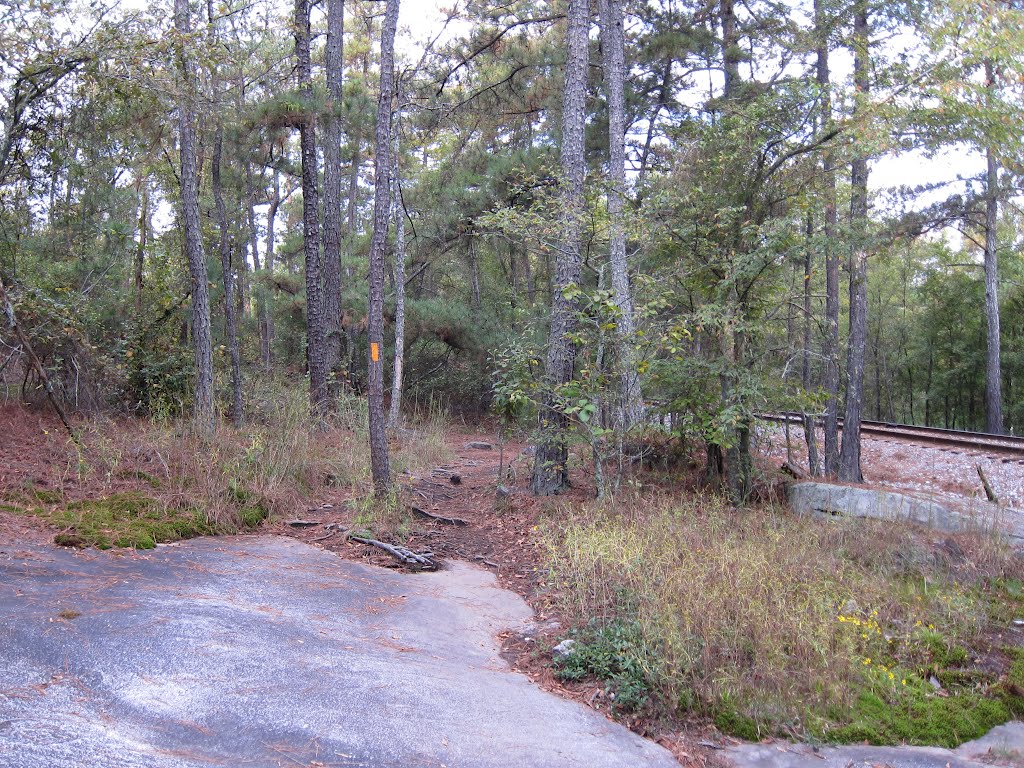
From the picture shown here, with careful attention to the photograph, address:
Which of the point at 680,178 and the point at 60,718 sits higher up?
the point at 680,178

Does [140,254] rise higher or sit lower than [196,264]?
higher

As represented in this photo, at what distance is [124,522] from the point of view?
6.57 meters

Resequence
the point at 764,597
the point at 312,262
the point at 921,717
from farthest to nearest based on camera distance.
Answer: the point at 312,262 < the point at 764,597 < the point at 921,717

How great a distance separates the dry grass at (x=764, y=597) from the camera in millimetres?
4387

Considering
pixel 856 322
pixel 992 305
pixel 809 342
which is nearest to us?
pixel 856 322

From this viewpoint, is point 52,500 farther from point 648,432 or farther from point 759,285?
point 759,285

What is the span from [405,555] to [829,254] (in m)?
6.64

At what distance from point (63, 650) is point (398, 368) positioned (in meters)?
12.8

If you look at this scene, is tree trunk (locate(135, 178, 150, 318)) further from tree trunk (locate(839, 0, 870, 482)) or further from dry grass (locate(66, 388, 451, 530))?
tree trunk (locate(839, 0, 870, 482))

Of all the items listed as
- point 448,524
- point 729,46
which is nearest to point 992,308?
point 729,46

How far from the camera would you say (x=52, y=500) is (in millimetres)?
6820

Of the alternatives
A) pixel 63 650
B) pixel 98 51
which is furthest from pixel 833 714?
pixel 98 51

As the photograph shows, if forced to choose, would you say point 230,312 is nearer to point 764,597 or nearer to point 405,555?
point 405,555

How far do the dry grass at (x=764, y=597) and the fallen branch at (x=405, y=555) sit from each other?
46.9 inches
